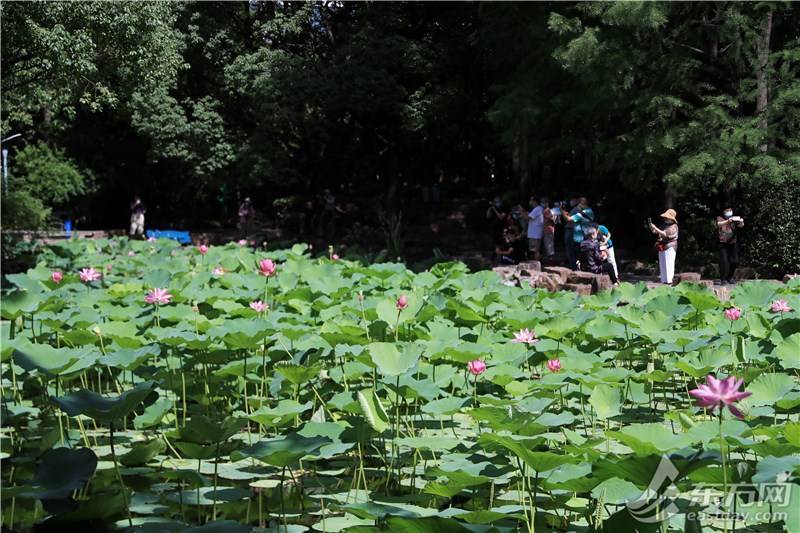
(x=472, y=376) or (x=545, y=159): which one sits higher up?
(x=545, y=159)

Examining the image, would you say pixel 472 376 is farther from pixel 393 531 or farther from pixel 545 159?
pixel 545 159

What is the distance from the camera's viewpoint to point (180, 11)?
21609mm

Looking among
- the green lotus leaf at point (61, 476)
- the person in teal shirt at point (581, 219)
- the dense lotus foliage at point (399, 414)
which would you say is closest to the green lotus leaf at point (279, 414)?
the dense lotus foliage at point (399, 414)

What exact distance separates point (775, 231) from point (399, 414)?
10.3 metres

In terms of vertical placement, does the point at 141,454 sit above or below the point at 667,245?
below

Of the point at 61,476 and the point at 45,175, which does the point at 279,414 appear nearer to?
the point at 61,476

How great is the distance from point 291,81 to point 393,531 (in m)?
18.5

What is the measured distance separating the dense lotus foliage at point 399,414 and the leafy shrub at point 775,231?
23.6 feet

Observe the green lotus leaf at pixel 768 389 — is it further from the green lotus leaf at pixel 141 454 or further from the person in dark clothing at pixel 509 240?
the person in dark clothing at pixel 509 240

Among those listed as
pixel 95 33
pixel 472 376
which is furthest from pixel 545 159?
pixel 472 376

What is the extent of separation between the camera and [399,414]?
161 inches

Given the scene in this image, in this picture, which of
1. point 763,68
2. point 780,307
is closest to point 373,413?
point 780,307

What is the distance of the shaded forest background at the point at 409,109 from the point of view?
505 inches

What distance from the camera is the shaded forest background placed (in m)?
12.8
